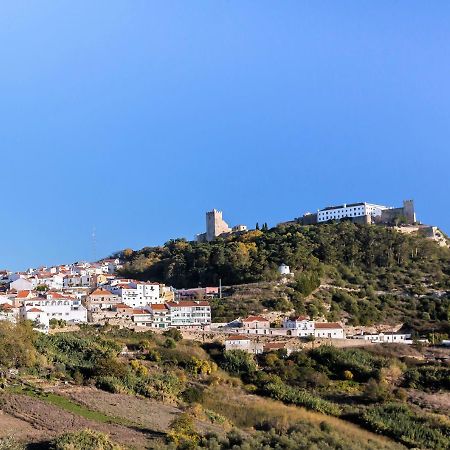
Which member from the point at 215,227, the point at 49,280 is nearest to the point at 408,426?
the point at 49,280

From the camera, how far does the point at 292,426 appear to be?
25.4 meters

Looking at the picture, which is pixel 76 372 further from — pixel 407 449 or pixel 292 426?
pixel 407 449

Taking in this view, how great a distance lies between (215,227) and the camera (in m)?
89.6

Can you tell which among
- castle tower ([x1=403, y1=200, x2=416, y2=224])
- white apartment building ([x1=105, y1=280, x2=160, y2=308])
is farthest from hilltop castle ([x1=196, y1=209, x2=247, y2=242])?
white apartment building ([x1=105, y1=280, x2=160, y2=308])

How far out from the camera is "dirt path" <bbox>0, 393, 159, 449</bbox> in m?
21.6

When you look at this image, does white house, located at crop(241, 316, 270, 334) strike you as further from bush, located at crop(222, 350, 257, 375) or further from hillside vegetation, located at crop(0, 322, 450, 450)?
bush, located at crop(222, 350, 257, 375)

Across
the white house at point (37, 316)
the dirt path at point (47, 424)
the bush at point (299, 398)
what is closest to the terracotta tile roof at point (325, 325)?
the bush at point (299, 398)

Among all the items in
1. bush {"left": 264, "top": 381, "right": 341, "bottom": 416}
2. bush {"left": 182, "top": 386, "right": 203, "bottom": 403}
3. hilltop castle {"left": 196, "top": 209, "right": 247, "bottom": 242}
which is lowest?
bush {"left": 264, "top": 381, "right": 341, "bottom": 416}

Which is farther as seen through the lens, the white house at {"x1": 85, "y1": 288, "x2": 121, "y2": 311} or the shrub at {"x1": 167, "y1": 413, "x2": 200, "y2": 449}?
the white house at {"x1": 85, "y1": 288, "x2": 121, "y2": 311}

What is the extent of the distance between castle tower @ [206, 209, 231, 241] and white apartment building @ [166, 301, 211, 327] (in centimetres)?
3752

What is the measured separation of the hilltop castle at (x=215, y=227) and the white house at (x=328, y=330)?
40.2m

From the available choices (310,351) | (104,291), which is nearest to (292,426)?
(310,351)

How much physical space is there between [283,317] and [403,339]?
386 inches

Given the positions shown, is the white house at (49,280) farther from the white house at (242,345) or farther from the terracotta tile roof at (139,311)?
the white house at (242,345)
